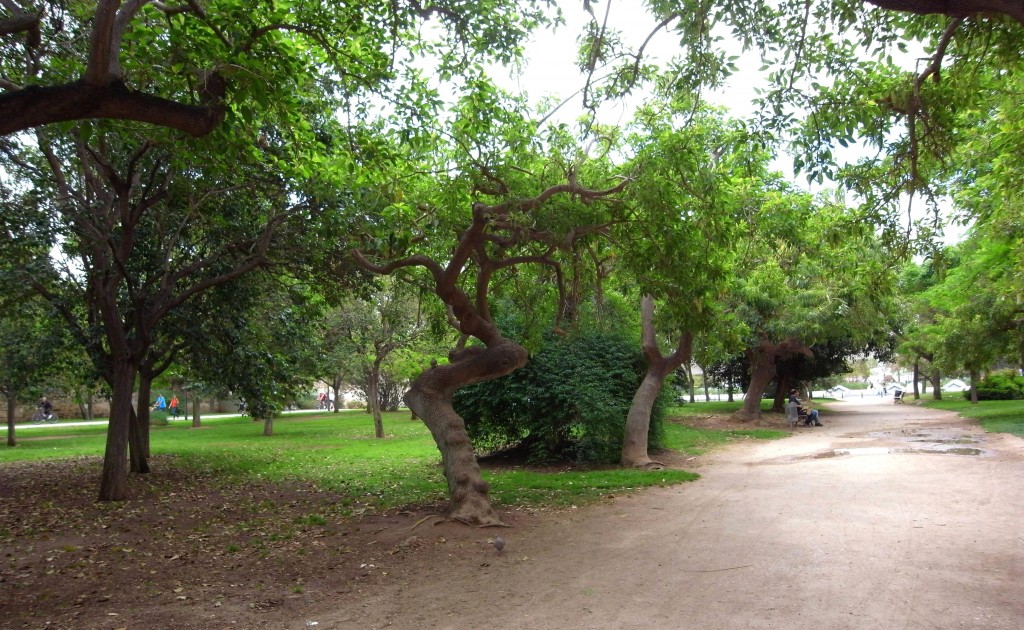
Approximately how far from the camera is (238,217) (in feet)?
38.6

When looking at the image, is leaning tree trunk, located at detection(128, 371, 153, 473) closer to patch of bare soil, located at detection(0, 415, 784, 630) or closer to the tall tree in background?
patch of bare soil, located at detection(0, 415, 784, 630)

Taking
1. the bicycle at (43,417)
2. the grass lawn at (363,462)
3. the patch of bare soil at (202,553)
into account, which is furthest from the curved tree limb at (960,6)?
the bicycle at (43,417)

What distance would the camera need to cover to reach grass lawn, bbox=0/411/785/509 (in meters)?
11.8

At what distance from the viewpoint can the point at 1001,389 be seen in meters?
37.7

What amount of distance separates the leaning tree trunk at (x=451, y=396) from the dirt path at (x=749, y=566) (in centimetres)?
108

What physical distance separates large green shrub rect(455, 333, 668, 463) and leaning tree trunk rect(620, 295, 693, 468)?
0.35 metres

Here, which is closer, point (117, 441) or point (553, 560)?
point (553, 560)

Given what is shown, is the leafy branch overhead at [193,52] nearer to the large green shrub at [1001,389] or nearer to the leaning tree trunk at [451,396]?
the leaning tree trunk at [451,396]

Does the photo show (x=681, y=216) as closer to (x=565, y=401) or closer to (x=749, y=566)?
(x=749, y=566)

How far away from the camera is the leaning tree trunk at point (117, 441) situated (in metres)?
11.5

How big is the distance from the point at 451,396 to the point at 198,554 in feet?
12.2

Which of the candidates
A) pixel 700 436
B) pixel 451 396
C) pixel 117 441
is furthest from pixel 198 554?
pixel 700 436

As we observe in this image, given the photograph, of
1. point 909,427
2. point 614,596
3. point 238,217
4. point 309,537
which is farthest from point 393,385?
point 614,596

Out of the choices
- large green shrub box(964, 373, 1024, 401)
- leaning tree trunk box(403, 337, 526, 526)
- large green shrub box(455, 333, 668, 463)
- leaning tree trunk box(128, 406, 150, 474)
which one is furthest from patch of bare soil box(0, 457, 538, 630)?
large green shrub box(964, 373, 1024, 401)
